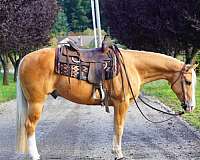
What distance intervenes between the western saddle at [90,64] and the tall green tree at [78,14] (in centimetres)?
7470

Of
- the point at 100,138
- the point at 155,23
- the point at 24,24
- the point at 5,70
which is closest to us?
the point at 100,138

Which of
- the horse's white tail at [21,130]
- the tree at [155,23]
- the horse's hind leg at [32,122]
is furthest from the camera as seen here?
the tree at [155,23]

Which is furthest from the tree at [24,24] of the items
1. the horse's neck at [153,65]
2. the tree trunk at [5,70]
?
the horse's neck at [153,65]

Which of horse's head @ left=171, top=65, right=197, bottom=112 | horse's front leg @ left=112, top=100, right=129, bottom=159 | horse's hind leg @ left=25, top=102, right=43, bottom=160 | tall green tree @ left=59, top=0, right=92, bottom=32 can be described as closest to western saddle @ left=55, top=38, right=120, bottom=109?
horse's front leg @ left=112, top=100, right=129, bottom=159

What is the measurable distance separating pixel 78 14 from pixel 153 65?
250ft

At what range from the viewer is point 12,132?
34.2ft

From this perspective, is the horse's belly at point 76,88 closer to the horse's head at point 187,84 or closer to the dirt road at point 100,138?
the dirt road at point 100,138

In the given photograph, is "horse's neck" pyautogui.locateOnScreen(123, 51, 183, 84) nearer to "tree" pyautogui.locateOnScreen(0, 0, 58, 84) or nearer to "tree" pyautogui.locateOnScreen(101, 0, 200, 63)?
"tree" pyautogui.locateOnScreen(101, 0, 200, 63)

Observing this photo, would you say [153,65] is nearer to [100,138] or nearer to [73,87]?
[73,87]

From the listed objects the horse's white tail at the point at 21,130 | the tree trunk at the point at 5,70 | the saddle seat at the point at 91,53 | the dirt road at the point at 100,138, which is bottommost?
the tree trunk at the point at 5,70

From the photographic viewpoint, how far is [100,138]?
940cm

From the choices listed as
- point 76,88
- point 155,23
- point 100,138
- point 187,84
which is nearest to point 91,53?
point 76,88

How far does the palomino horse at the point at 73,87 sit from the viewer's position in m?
7.34

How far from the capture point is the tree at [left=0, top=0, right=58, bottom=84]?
15.9 meters
